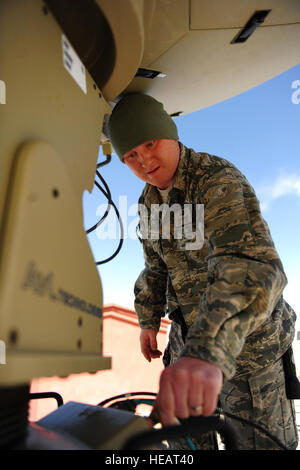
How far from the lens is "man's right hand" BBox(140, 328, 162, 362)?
1475mm

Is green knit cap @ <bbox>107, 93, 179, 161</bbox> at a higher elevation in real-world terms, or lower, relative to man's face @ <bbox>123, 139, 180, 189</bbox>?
higher

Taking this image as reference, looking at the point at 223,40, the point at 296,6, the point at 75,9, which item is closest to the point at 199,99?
the point at 223,40

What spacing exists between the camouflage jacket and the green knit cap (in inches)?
5.6

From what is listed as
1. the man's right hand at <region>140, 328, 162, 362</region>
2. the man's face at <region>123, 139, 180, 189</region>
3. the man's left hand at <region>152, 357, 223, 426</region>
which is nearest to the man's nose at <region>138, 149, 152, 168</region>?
the man's face at <region>123, 139, 180, 189</region>

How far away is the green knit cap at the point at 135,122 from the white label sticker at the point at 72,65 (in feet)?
1.68

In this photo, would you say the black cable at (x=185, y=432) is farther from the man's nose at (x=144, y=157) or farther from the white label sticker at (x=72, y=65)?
the man's nose at (x=144, y=157)

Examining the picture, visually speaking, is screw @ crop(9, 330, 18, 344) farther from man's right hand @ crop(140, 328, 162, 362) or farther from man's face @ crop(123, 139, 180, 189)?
man's right hand @ crop(140, 328, 162, 362)

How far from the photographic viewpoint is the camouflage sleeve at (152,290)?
1.57 metres

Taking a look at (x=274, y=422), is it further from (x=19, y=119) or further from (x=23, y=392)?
(x=19, y=119)

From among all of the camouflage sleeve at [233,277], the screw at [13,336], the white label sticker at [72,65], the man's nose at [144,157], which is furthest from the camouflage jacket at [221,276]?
the white label sticker at [72,65]

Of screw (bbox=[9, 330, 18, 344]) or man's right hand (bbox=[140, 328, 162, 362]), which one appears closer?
screw (bbox=[9, 330, 18, 344])

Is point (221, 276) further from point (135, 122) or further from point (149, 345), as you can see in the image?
point (149, 345)

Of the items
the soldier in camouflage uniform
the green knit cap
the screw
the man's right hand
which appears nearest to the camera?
the screw

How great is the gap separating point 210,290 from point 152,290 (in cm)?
92
